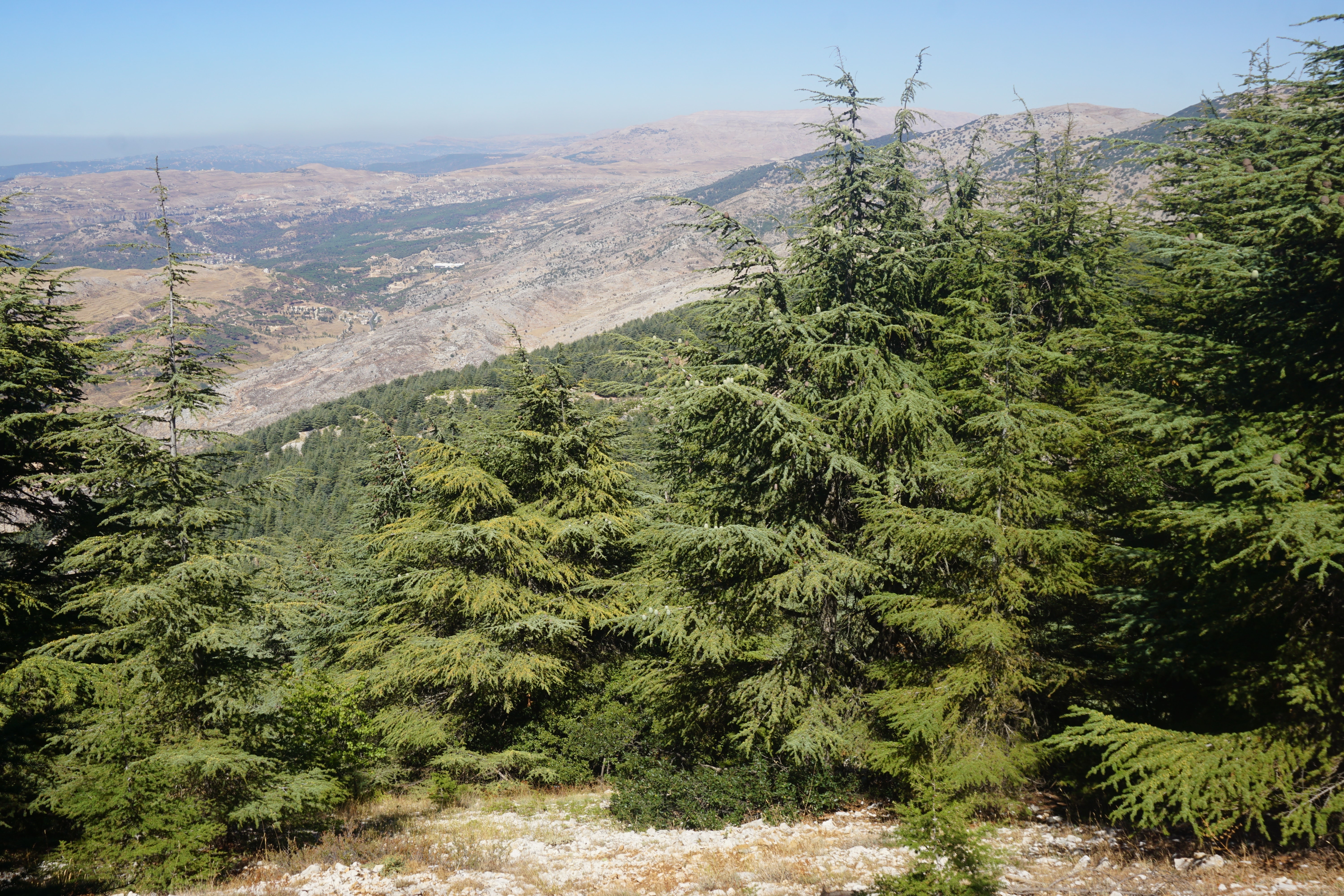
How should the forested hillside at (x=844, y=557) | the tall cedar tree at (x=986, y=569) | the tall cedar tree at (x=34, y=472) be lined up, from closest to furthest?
1. the forested hillside at (x=844, y=557)
2. the tall cedar tree at (x=986, y=569)
3. the tall cedar tree at (x=34, y=472)

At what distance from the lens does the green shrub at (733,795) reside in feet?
32.7

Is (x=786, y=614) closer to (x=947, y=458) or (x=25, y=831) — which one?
(x=947, y=458)

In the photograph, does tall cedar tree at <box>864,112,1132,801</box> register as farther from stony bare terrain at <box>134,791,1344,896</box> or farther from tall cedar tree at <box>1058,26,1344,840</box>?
stony bare terrain at <box>134,791,1344,896</box>

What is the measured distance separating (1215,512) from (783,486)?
5116mm

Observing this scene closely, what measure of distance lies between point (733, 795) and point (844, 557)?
14.4 ft

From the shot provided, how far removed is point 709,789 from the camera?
1040 cm

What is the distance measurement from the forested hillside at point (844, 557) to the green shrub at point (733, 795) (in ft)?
0.23

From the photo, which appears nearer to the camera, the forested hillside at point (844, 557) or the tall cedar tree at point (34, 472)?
the forested hillside at point (844, 557)

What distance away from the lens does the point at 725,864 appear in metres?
7.94

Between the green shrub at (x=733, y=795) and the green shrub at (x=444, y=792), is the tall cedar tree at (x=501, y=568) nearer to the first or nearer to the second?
the green shrub at (x=444, y=792)

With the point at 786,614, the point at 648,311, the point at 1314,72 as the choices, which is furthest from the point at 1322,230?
the point at 648,311

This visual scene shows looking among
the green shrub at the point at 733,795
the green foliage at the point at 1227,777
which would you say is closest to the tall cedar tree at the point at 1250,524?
the green foliage at the point at 1227,777

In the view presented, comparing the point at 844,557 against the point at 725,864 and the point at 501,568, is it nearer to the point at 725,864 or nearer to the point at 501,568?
the point at 725,864

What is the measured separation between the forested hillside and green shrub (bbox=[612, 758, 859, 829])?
0.23 ft
